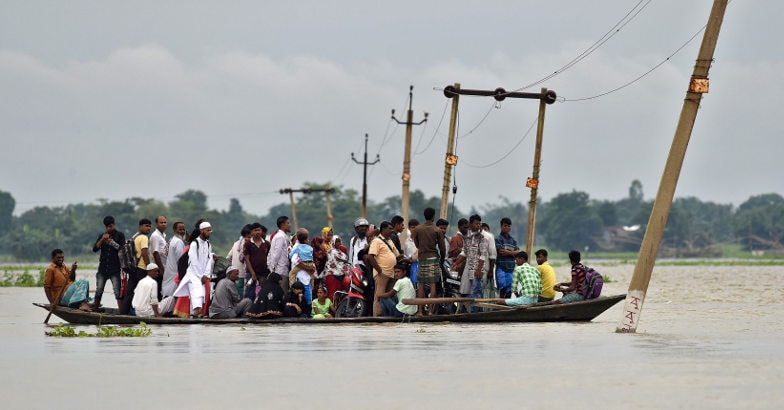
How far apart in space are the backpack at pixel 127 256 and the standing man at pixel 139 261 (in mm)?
96

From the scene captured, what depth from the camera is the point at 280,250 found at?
65.7ft

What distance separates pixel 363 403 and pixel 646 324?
34.5ft

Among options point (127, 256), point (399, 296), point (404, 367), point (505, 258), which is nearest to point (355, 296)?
point (399, 296)

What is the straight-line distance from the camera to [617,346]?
15930 mm

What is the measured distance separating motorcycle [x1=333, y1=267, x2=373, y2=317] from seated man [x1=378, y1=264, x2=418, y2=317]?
0.39 meters

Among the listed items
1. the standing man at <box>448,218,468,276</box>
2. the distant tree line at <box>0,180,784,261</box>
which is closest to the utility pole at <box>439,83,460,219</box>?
the standing man at <box>448,218,468,276</box>

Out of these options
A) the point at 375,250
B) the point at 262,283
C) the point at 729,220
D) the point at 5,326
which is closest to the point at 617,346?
the point at 375,250

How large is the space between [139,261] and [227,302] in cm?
160

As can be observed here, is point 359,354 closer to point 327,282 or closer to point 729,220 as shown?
point 327,282

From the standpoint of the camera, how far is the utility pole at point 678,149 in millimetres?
17078

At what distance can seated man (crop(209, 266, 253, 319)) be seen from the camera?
20.2m

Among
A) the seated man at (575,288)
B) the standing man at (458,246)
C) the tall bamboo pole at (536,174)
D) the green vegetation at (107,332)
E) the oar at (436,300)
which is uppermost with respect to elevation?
the tall bamboo pole at (536,174)

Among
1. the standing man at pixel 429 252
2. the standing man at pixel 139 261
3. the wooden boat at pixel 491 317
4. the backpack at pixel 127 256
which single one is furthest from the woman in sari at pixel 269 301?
the standing man at pixel 429 252

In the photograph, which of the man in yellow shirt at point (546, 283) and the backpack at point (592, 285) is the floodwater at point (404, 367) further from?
the man in yellow shirt at point (546, 283)
